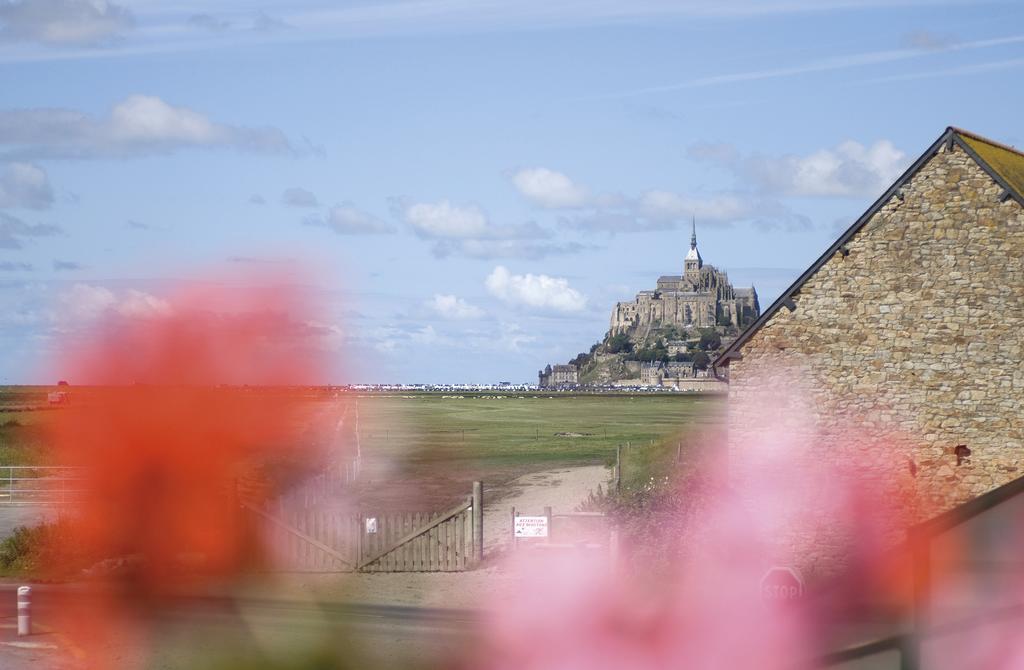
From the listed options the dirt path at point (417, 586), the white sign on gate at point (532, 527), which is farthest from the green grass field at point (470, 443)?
the white sign on gate at point (532, 527)

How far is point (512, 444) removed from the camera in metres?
104

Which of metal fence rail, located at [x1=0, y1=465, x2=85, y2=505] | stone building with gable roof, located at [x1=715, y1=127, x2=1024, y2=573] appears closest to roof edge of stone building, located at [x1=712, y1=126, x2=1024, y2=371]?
stone building with gable roof, located at [x1=715, y1=127, x2=1024, y2=573]

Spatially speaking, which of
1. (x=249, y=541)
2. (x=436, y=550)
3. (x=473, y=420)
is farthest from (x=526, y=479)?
(x=473, y=420)

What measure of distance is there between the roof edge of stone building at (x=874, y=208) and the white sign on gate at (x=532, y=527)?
511 centimetres

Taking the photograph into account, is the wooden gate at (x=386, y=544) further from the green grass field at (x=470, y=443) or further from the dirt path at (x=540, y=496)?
the green grass field at (x=470, y=443)

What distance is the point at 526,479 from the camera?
6525 centimetres

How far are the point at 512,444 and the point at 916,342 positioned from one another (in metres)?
78.2

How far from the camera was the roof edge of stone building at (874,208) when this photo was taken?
1014 inches

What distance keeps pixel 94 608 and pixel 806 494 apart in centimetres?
1384

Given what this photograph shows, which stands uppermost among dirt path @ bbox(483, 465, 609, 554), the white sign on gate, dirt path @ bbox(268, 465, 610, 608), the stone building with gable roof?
the stone building with gable roof

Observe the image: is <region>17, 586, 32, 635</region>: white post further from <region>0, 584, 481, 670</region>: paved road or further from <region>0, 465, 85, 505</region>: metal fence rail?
<region>0, 465, 85, 505</region>: metal fence rail

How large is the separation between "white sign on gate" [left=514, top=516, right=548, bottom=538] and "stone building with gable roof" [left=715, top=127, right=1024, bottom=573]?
14.4 ft

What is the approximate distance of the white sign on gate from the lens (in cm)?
2894

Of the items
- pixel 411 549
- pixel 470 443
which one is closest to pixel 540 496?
pixel 411 549
